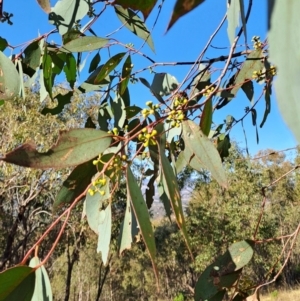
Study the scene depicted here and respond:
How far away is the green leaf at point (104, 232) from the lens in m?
0.60

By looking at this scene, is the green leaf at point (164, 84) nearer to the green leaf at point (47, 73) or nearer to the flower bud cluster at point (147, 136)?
the green leaf at point (47, 73)

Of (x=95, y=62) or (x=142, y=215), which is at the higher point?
(x=95, y=62)

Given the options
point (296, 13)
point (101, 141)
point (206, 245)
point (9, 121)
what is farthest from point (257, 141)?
point (206, 245)

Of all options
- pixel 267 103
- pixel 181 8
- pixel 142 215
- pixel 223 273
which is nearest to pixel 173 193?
pixel 142 215

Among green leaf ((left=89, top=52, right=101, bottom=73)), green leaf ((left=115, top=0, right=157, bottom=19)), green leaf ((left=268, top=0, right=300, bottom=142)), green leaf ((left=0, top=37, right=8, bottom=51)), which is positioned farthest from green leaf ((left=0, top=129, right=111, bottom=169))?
green leaf ((left=89, top=52, right=101, bottom=73))

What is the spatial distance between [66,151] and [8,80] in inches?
11.8

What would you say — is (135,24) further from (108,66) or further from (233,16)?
(233,16)

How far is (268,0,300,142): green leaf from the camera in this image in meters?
0.14

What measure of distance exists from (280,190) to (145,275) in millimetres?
5635

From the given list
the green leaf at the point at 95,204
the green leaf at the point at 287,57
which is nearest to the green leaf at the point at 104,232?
the green leaf at the point at 95,204

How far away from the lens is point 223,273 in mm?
795

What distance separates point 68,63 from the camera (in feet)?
3.09

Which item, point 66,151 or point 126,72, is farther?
point 126,72

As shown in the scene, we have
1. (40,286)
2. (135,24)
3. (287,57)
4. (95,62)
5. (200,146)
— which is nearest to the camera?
(287,57)
